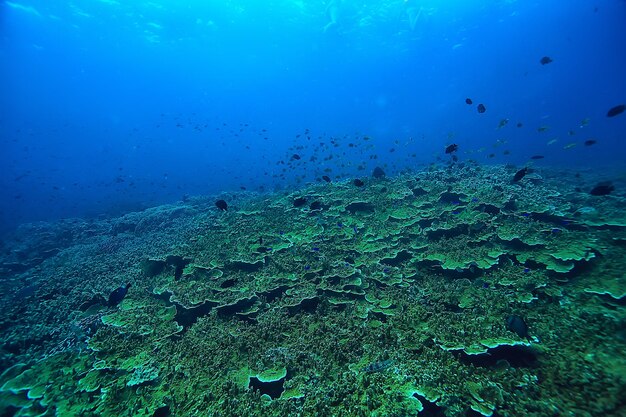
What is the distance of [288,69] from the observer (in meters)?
95.9

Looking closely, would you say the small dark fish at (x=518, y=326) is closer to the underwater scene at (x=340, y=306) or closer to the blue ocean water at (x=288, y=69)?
the underwater scene at (x=340, y=306)

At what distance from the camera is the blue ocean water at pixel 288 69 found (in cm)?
4509

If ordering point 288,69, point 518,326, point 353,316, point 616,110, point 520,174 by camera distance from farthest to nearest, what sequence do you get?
1. point 288,69
2. point 616,110
3. point 520,174
4. point 353,316
5. point 518,326

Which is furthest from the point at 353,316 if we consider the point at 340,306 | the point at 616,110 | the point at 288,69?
the point at 288,69

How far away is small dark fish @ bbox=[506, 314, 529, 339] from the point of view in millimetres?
5320

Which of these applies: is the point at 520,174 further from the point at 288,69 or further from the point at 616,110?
the point at 288,69

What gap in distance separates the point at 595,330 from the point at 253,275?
826 centimetres

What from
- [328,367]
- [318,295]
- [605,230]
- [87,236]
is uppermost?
[605,230]

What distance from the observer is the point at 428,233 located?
1005cm

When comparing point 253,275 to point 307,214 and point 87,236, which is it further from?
point 87,236

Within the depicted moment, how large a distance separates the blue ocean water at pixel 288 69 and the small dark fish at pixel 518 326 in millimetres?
10657

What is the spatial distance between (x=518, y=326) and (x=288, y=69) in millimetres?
104572

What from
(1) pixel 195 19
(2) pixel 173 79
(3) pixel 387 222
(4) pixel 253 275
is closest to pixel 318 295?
(4) pixel 253 275

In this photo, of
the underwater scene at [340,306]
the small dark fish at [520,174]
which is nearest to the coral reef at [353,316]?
the underwater scene at [340,306]
